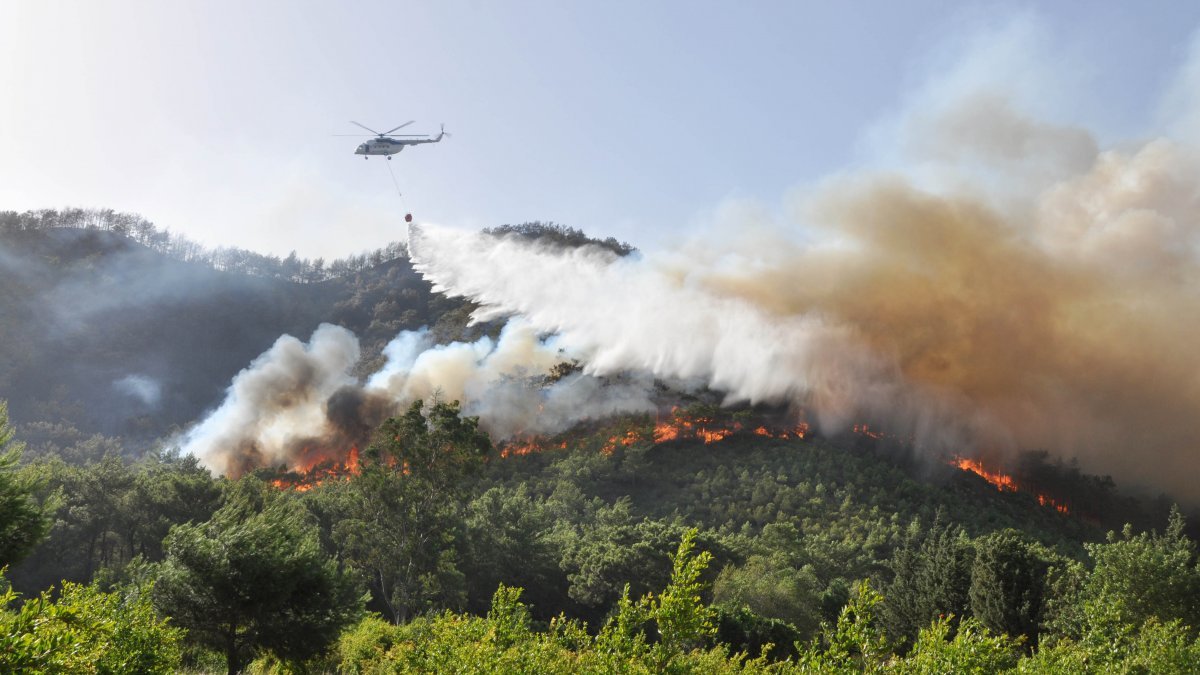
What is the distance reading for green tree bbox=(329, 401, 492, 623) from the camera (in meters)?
63.3

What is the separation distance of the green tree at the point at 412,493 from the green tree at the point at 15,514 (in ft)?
117

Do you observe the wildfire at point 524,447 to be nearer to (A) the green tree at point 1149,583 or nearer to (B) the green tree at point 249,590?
(A) the green tree at point 1149,583

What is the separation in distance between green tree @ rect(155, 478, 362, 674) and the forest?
13 centimetres

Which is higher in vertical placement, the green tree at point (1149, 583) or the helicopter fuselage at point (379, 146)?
the helicopter fuselage at point (379, 146)

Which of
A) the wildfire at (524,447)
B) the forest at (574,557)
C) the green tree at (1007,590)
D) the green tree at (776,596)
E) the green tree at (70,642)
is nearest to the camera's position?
the green tree at (70,642)

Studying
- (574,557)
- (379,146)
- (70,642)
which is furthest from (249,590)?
(379,146)

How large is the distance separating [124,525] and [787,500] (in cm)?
9112

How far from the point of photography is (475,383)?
15400cm

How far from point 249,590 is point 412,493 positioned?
28321mm

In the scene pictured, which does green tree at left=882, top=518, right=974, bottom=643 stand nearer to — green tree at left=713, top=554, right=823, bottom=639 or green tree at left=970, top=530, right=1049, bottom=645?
→ green tree at left=970, top=530, right=1049, bottom=645

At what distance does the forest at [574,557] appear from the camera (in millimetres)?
22781

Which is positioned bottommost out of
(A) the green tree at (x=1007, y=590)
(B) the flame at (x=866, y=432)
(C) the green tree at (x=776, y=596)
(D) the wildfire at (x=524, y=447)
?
(C) the green tree at (x=776, y=596)

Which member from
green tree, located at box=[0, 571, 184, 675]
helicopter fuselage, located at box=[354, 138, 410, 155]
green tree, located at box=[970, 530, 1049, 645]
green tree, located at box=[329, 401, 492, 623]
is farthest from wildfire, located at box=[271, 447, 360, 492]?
green tree, located at box=[0, 571, 184, 675]

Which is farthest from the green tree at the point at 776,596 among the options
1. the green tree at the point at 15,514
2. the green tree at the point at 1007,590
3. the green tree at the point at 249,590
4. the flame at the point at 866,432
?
the flame at the point at 866,432
